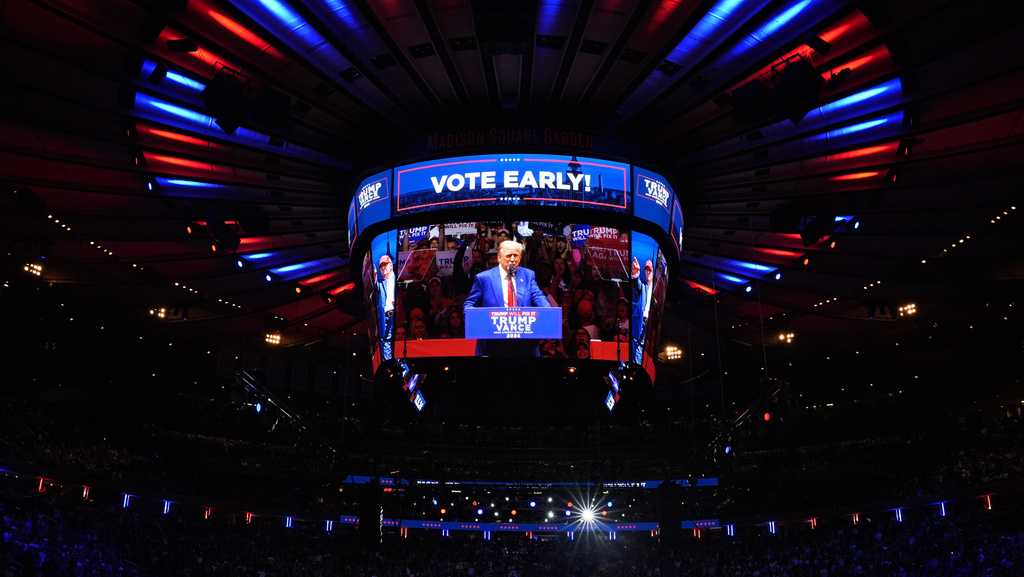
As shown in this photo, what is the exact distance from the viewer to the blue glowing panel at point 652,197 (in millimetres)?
20781

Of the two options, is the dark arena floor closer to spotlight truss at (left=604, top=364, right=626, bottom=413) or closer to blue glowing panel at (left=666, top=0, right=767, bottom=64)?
blue glowing panel at (left=666, top=0, right=767, bottom=64)

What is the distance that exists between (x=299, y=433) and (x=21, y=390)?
13.7m

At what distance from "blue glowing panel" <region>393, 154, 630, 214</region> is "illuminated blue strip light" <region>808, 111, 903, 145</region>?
15.8 feet

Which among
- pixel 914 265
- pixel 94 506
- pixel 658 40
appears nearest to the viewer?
pixel 658 40

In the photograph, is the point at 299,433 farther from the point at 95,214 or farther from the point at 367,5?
the point at 367,5

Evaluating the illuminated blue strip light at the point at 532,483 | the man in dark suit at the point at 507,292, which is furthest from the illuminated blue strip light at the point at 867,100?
the illuminated blue strip light at the point at 532,483

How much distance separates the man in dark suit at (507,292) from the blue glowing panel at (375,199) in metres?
3.18

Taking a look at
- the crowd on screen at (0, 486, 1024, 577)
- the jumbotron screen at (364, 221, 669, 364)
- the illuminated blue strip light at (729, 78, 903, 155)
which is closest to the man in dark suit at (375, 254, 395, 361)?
the jumbotron screen at (364, 221, 669, 364)

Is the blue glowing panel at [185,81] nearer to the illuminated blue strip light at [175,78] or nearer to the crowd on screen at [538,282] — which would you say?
the illuminated blue strip light at [175,78]

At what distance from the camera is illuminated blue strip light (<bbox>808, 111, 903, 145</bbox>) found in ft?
59.1

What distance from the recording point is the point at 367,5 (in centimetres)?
1505

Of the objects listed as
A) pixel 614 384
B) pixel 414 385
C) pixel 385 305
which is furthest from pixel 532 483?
pixel 385 305

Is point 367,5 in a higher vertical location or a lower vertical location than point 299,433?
higher

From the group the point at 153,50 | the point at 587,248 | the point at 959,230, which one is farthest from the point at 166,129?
the point at 959,230
